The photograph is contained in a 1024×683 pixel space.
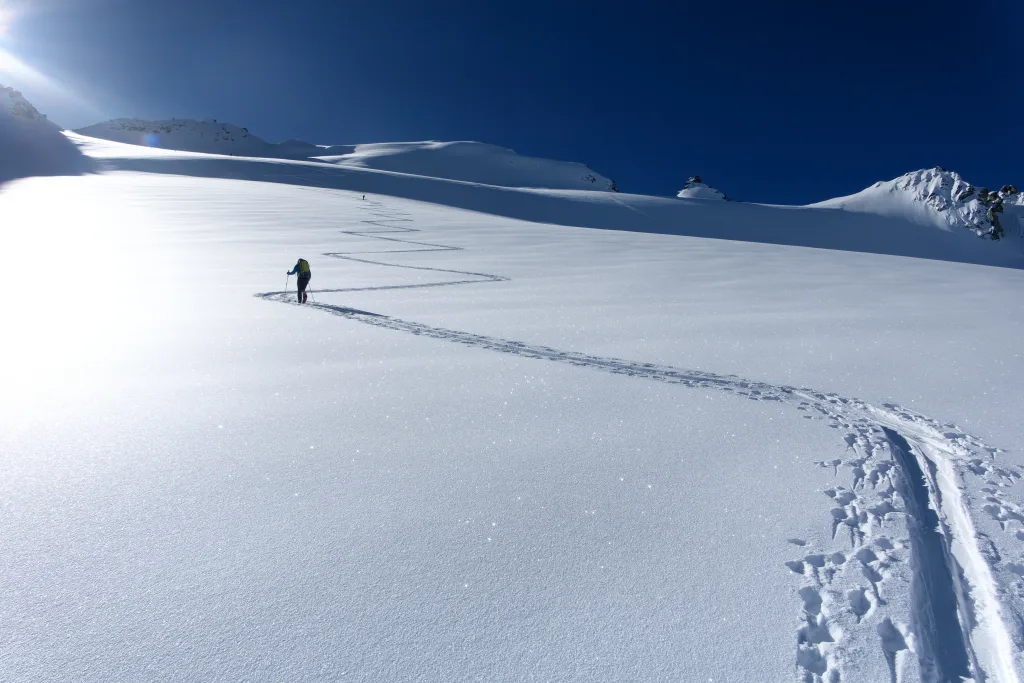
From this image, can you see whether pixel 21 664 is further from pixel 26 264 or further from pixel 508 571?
pixel 26 264

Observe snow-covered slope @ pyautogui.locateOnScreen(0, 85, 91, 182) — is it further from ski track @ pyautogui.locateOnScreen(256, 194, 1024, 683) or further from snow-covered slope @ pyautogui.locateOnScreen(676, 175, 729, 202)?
snow-covered slope @ pyautogui.locateOnScreen(676, 175, 729, 202)

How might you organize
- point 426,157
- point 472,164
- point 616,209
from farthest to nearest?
point 426,157, point 472,164, point 616,209

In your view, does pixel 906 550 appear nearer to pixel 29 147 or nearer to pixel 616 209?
pixel 616 209

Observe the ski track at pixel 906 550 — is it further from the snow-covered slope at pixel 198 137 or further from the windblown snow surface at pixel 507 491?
the snow-covered slope at pixel 198 137

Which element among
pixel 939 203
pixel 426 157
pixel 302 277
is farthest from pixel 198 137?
pixel 302 277

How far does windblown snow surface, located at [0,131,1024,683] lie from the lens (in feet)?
6.59

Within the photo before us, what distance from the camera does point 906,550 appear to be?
2547 mm

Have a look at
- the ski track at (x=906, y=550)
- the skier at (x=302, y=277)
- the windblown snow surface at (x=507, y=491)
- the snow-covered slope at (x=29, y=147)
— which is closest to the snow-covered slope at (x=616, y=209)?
the snow-covered slope at (x=29, y=147)

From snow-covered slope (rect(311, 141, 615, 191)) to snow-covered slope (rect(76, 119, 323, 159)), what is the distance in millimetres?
19920

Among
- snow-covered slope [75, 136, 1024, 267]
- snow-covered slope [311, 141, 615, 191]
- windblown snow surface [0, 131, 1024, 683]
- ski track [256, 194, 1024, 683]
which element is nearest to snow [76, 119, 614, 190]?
snow-covered slope [311, 141, 615, 191]

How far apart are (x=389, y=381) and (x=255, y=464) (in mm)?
1613

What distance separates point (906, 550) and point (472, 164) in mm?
108281

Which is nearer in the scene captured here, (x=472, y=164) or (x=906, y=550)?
(x=906, y=550)

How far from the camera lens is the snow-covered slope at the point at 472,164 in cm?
9900
